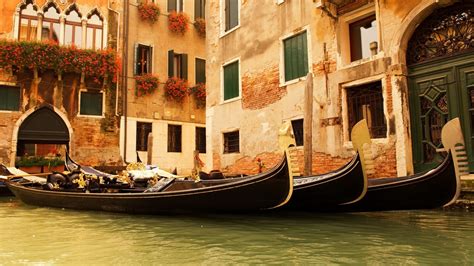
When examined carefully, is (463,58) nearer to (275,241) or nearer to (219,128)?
(275,241)

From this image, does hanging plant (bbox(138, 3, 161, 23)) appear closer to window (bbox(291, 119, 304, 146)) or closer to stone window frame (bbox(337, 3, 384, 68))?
window (bbox(291, 119, 304, 146))

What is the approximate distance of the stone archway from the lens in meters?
10.9

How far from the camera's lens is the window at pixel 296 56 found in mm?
7427

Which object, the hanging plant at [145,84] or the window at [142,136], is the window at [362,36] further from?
the window at [142,136]

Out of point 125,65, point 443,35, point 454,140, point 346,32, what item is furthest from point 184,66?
point 454,140

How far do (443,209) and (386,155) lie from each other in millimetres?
1177

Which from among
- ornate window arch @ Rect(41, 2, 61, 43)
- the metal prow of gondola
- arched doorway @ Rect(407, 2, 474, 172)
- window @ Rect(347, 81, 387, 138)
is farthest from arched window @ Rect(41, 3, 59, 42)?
the metal prow of gondola

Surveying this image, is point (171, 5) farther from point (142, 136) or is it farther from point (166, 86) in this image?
point (142, 136)

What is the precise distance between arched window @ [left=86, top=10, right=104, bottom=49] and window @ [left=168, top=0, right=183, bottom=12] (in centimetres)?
230

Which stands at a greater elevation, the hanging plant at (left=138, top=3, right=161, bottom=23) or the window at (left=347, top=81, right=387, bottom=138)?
the hanging plant at (left=138, top=3, right=161, bottom=23)

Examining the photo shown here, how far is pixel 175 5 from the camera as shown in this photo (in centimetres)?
1323

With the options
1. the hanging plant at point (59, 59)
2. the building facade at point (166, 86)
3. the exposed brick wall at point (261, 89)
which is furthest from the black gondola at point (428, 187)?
the hanging plant at point (59, 59)

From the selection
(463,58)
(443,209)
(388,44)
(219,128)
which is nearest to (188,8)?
(219,128)

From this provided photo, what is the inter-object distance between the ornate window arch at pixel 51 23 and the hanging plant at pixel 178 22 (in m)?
3.35
